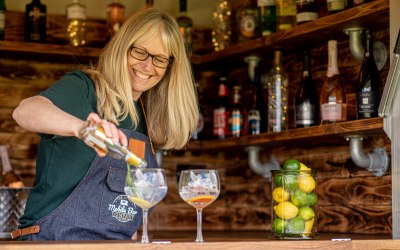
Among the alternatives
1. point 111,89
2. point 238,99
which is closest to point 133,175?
point 111,89

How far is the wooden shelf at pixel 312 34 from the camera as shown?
246 centimetres

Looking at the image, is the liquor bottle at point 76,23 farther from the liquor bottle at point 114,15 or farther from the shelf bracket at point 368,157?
the shelf bracket at point 368,157

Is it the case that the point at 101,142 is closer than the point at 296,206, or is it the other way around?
the point at 101,142

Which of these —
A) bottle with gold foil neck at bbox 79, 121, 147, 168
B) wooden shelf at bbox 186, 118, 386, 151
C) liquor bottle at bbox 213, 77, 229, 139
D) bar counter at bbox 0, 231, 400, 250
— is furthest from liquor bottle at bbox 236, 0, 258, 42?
bottle with gold foil neck at bbox 79, 121, 147, 168

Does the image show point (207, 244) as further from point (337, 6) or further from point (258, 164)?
point (258, 164)

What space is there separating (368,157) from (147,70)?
91 cm

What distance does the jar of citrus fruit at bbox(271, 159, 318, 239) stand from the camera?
1984mm

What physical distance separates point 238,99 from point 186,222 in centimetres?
56

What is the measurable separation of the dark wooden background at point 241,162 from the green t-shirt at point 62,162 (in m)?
0.81

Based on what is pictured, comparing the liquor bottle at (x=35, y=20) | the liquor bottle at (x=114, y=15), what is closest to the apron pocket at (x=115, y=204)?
the liquor bottle at (x=35, y=20)

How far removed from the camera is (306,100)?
115 inches

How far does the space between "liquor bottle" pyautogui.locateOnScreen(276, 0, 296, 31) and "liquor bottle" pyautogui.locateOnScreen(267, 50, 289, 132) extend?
0.11 meters

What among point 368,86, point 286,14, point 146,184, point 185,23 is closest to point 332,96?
point 368,86

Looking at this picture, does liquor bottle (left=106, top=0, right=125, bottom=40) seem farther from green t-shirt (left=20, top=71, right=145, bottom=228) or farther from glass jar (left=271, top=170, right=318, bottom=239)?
glass jar (left=271, top=170, right=318, bottom=239)
